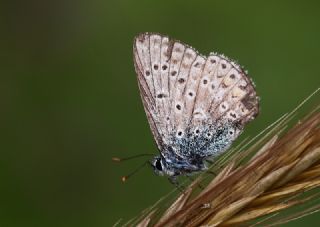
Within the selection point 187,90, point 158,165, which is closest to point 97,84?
point 187,90

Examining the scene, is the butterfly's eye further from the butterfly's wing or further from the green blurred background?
→ the green blurred background

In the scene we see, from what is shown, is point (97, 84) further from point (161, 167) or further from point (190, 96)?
point (161, 167)

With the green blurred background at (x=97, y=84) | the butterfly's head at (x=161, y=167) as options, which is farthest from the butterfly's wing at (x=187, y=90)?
the green blurred background at (x=97, y=84)

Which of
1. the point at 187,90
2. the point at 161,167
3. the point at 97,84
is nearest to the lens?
the point at 161,167

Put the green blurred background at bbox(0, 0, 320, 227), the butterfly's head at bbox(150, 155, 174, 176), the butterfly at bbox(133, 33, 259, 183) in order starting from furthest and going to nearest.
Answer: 1. the green blurred background at bbox(0, 0, 320, 227)
2. the butterfly at bbox(133, 33, 259, 183)
3. the butterfly's head at bbox(150, 155, 174, 176)

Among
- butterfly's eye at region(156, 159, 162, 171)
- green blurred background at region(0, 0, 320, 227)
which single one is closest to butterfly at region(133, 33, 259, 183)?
butterfly's eye at region(156, 159, 162, 171)

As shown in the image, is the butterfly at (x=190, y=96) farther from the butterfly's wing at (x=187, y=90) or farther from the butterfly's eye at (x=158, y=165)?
the butterfly's eye at (x=158, y=165)
